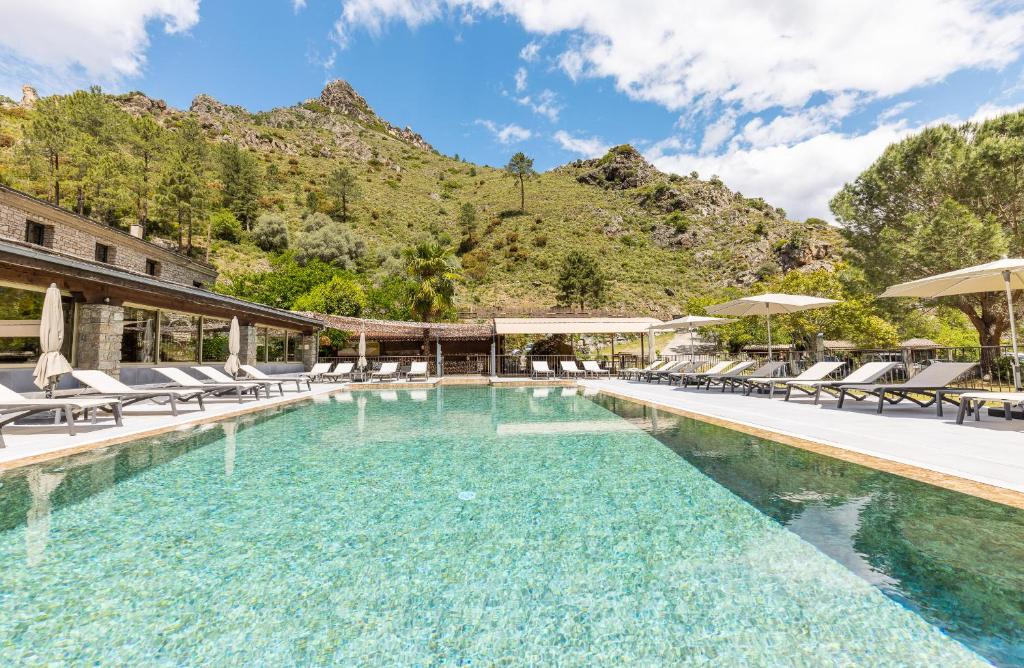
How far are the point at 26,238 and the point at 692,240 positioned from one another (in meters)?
52.0

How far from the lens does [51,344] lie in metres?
7.11

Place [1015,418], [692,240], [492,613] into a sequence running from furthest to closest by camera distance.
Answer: [692,240], [1015,418], [492,613]

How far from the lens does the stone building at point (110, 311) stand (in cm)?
855

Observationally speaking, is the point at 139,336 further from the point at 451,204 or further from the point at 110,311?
the point at 451,204

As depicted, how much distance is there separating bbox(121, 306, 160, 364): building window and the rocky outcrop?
59.6 metres

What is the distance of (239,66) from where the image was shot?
115ft

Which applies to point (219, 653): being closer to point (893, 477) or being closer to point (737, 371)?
point (893, 477)

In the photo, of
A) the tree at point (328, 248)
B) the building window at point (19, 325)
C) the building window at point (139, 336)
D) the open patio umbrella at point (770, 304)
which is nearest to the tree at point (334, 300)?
the tree at point (328, 248)

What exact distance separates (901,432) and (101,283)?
14100 millimetres

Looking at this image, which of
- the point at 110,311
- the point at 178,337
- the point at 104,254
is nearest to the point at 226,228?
the point at 104,254

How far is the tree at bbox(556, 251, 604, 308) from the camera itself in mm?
36125

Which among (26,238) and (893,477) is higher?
(26,238)

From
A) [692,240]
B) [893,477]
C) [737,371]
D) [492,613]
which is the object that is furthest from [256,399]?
[692,240]

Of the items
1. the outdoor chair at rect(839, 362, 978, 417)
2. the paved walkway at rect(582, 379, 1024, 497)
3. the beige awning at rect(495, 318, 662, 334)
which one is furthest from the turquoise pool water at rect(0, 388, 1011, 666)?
the beige awning at rect(495, 318, 662, 334)
